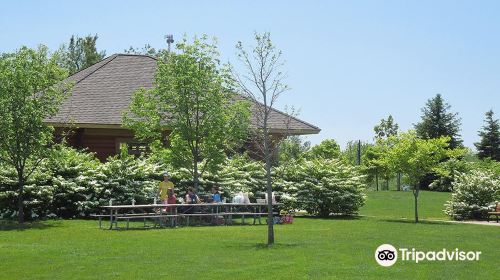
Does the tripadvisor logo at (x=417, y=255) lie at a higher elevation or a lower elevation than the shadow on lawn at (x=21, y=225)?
lower

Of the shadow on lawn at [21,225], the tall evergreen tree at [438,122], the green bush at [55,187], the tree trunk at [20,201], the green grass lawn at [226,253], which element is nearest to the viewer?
the green grass lawn at [226,253]

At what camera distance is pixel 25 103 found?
69.7 feet

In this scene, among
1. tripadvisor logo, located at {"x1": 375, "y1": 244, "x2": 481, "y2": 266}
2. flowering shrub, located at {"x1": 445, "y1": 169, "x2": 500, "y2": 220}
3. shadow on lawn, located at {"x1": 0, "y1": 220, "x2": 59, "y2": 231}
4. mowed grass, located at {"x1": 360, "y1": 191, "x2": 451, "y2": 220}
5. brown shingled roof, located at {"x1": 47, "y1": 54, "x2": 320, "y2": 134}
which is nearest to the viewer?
tripadvisor logo, located at {"x1": 375, "y1": 244, "x2": 481, "y2": 266}

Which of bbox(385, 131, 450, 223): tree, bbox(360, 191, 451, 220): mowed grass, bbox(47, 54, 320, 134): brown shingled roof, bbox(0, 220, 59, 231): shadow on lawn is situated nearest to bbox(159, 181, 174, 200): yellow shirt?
bbox(0, 220, 59, 231): shadow on lawn

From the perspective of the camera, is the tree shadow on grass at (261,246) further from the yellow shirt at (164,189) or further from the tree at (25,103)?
the tree at (25,103)

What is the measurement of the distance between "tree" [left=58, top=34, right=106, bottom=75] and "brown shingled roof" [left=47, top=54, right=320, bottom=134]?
24.4m

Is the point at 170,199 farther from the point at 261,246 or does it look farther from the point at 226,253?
the point at 226,253

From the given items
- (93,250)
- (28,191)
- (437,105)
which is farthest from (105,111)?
(437,105)

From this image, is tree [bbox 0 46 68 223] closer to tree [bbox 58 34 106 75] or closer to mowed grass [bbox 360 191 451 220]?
mowed grass [bbox 360 191 451 220]

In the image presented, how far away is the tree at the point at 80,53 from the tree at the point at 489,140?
112 ft

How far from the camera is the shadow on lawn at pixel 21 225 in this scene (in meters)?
20.4

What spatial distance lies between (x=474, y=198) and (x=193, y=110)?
1280 cm

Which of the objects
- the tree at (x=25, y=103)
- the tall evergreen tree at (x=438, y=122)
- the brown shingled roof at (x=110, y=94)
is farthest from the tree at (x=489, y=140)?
the tree at (x=25, y=103)

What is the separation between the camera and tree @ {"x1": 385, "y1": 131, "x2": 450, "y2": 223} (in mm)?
27203
